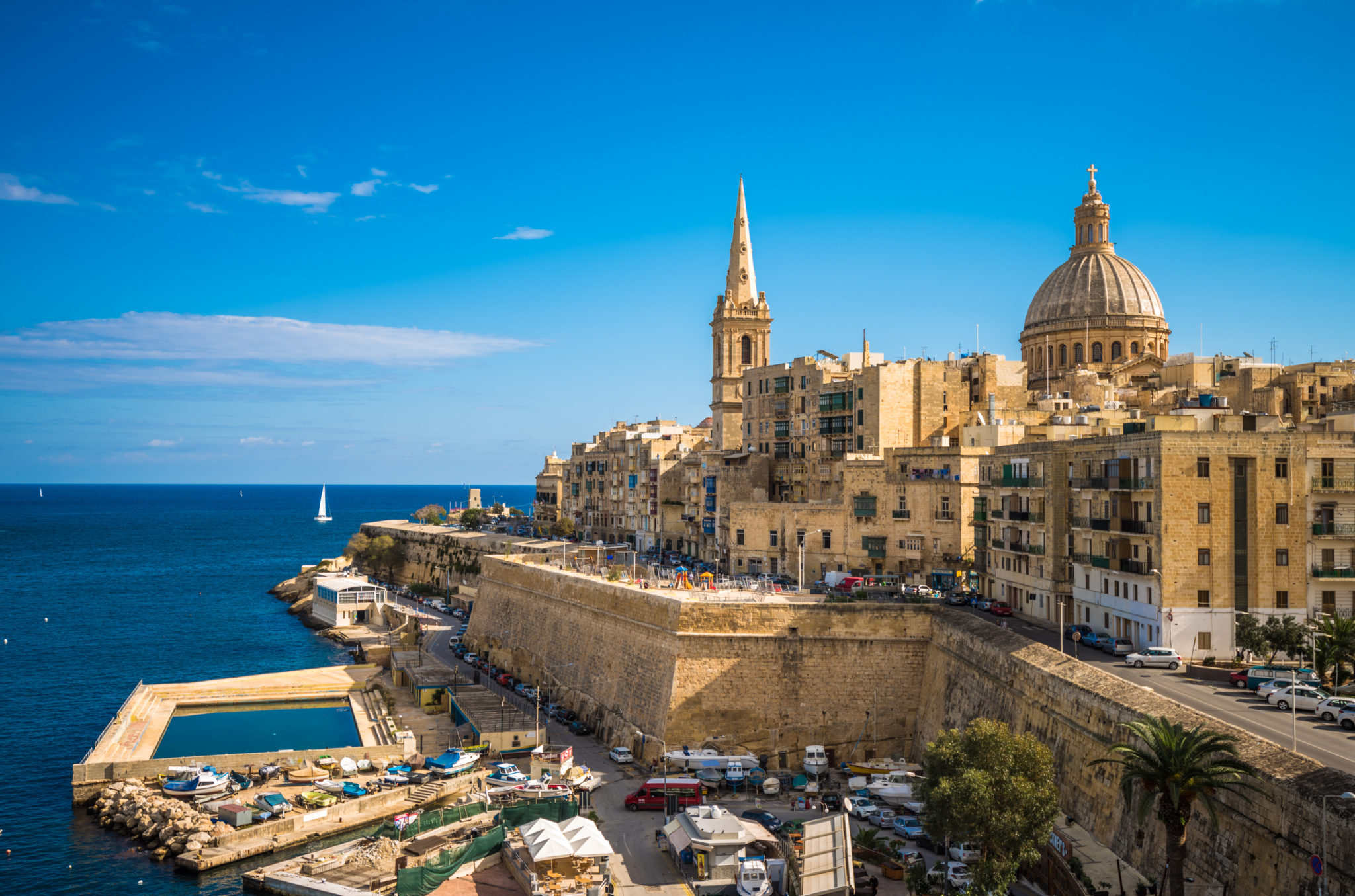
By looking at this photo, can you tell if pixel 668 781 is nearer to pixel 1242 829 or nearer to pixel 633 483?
pixel 1242 829

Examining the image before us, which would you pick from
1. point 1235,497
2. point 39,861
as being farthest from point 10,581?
point 1235,497

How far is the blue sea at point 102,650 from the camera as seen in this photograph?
27547 millimetres

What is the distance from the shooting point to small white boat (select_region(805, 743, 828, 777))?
29.9 metres

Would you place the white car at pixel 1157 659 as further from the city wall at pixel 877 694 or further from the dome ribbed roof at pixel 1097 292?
the dome ribbed roof at pixel 1097 292

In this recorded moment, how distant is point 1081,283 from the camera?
6328 centimetres

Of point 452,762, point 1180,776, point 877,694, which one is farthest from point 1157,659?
point 452,762

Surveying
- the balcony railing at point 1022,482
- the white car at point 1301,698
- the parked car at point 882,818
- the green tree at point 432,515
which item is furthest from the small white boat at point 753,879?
the green tree at point 432,515

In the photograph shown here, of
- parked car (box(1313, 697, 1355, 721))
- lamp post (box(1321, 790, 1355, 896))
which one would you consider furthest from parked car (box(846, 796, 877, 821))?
lamp post (box(1321, 790, 1355, 896))

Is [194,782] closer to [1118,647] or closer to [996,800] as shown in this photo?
[996,800]

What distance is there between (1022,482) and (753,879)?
17557 mm

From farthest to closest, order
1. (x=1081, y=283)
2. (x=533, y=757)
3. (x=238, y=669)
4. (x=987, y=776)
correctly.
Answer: (x=1081, y=283) < (x=238, y=669) < (x=533, y=757) < (x=987, y=776)

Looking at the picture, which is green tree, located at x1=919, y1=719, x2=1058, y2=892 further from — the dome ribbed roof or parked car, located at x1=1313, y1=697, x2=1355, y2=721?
the dome ribbed roof

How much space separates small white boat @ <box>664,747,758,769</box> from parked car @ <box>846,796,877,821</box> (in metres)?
4.00

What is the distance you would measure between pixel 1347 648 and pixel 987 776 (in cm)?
962
